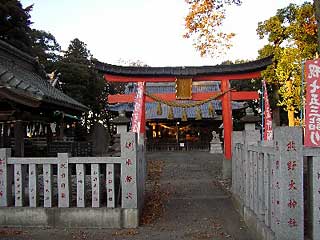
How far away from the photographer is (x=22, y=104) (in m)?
7.74

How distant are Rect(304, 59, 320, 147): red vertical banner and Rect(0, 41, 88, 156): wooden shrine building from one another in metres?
5.02

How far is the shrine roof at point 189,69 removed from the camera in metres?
14.8

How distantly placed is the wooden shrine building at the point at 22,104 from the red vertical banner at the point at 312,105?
5.02 meters

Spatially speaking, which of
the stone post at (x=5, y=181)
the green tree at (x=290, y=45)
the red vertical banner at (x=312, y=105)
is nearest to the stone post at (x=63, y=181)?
the stone post at (x=5, y=181)

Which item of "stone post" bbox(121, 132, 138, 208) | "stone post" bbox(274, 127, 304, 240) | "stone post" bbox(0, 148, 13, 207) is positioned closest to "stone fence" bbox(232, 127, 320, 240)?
"stone post" bbox(274, 127, 304, 240)

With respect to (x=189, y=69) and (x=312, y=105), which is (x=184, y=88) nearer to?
(x=189, y=69)

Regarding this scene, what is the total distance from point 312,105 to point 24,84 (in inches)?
253

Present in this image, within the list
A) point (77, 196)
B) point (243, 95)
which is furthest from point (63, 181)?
point (243, 95)

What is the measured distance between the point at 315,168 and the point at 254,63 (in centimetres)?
1070

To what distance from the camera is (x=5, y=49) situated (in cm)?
1291

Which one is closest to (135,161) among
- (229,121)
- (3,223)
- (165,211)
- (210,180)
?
(165,211)

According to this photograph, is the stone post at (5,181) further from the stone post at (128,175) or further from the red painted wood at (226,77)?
the red painted wood at (226,77)

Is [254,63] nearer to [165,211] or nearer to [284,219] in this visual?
[165,211]

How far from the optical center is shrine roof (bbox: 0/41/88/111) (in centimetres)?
715
